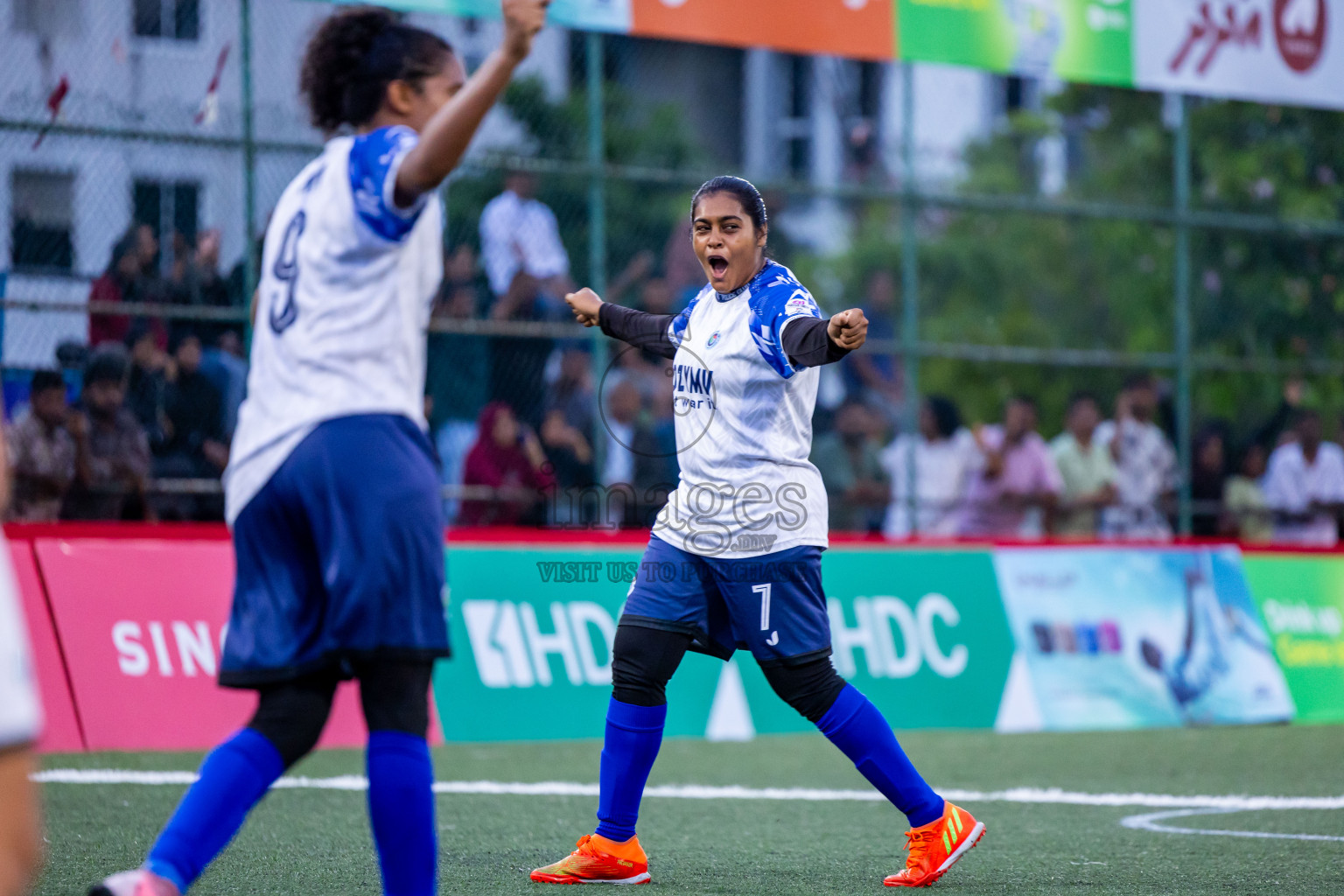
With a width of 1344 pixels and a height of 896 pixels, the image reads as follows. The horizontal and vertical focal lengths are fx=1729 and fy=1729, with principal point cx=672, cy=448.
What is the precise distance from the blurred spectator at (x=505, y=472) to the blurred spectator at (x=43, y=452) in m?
2.39

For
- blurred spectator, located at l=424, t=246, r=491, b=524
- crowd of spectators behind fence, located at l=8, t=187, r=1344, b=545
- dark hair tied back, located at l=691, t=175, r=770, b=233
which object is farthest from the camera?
blurred spectator, located at l=424, t=246, r=491, b=524

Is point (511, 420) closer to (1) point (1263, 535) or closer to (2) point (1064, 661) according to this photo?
(2) point (1064, 661)

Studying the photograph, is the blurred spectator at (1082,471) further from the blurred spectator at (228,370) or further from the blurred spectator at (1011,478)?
the blurred spectator at (228,370)

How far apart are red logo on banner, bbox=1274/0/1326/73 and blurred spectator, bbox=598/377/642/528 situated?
600 centimetres

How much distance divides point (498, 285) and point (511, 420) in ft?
2.94

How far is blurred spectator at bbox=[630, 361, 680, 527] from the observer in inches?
436

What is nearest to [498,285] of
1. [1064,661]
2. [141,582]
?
[141,582]

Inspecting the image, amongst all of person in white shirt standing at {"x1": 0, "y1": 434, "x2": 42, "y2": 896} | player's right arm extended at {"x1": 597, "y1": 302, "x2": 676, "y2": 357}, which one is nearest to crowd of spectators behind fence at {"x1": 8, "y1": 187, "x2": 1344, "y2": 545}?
player's right arm extended at {"x1": 597, "y1": 302, "x2": 676, "y2": 357}

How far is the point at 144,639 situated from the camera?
8320 mm

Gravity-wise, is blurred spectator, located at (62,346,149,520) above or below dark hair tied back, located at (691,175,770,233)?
below

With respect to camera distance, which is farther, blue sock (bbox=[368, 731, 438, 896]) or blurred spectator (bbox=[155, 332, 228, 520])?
blurred spectator (bbox=[155, 332, 228, 520])

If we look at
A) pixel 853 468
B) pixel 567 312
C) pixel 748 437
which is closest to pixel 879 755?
pixel 748 437

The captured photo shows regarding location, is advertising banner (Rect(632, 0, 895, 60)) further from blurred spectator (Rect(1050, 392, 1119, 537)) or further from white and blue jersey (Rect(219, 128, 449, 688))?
white and blue jersey (Rect(219, 128, 449, 688))

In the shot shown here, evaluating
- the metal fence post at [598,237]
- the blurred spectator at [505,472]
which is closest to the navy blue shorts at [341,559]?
the blurred spectator at [505,472]
